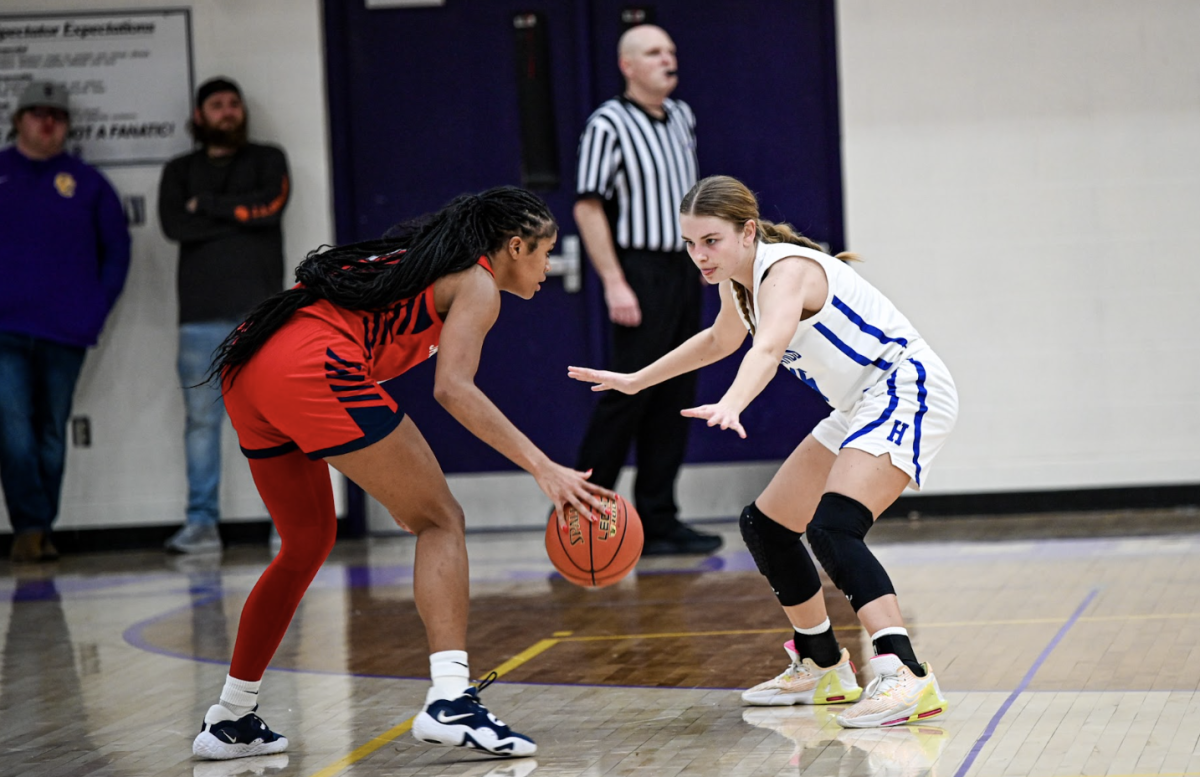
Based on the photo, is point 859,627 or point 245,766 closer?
point 245,766

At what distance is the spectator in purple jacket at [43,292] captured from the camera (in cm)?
779

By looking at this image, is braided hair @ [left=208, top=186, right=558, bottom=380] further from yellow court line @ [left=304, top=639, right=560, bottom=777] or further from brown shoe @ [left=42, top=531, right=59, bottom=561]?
brown shoe @ [left=42, top=531, right=59, bottom=561]

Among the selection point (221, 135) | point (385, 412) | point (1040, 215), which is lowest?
point (385, 412)

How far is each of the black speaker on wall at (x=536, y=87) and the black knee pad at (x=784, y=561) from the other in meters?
4.49

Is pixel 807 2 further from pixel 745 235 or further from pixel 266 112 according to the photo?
pixel 745 235

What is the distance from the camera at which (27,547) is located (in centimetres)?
792

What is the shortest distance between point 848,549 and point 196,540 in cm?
517

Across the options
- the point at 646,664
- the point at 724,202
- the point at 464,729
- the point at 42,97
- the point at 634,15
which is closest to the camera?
the point at 464,729

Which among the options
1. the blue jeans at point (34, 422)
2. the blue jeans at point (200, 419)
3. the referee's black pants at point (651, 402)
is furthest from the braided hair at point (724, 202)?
the blue jeans at point (34, 422)

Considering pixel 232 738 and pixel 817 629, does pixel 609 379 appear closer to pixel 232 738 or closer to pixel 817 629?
pixel 817 629

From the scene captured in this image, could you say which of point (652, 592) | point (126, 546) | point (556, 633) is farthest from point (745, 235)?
point (126, 546)

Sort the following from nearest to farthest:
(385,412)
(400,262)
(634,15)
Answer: (385,412) < (400,262) < (634,15)

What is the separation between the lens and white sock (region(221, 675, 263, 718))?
3.74 m

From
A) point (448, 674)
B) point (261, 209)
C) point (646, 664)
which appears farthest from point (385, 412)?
point (261, 209)
